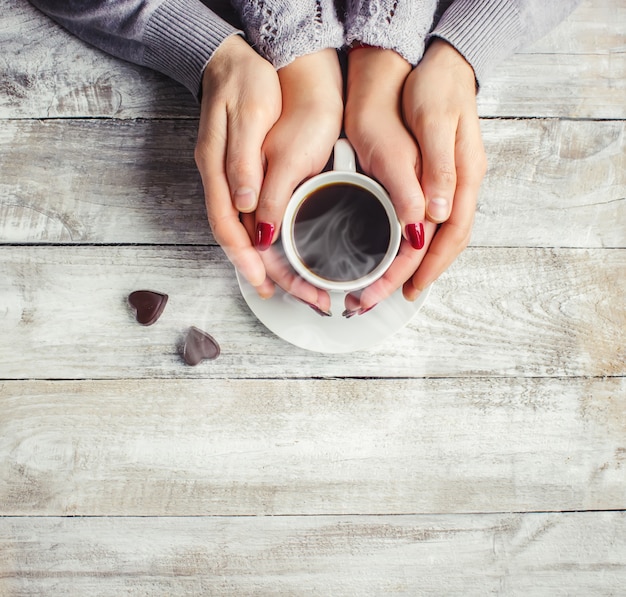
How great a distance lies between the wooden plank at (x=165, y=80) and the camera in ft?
2.80

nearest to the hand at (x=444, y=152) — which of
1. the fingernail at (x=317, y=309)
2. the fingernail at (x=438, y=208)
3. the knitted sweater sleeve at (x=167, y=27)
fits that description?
the fingernail at (x=438, y=208)

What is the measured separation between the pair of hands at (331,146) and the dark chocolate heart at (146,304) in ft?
0.50

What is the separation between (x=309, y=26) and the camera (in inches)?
29.1

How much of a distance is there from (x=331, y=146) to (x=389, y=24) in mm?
172

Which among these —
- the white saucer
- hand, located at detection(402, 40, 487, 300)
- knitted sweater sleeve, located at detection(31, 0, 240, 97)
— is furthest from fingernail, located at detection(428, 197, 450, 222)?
knitted sweater sleeve, located at detection(31, 0, 240, 97)

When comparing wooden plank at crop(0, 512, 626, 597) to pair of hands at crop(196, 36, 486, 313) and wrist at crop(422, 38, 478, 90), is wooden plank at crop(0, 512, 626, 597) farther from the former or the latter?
wrist at crop(422, 38, 478, 90)

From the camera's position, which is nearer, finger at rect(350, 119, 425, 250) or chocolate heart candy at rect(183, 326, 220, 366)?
finger at rect(350, 119, 425, 250)

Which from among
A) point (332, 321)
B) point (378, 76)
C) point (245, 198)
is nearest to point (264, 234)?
point (245, 198)

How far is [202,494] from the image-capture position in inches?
32.3

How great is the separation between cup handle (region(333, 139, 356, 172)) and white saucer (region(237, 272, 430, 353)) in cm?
18

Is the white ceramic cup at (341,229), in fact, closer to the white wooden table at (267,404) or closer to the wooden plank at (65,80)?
the white wooden table at (267,404)

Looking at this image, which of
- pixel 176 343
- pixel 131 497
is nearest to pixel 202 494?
pixel 131 497

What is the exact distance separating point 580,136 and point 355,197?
0.41m

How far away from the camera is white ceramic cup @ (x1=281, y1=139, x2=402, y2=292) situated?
665mm
